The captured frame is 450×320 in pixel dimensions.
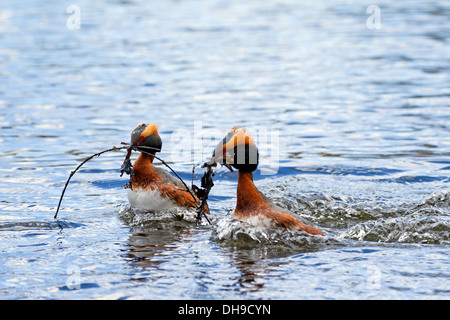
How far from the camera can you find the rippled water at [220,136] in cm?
731

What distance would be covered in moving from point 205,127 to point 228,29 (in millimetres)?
17208

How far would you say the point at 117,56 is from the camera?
25578 millimetres

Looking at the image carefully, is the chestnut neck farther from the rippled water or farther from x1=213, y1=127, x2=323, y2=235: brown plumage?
the rippled water

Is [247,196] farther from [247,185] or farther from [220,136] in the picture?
[220,136]

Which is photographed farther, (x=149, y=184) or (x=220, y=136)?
(x=220, y=136)

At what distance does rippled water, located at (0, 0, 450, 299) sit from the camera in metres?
7.31

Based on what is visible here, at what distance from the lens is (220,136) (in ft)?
49.4

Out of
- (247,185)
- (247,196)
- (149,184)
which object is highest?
(247,185)

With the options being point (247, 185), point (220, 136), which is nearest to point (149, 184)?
point (247, 185)

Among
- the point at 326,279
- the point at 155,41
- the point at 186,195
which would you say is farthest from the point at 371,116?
the point at 155,41

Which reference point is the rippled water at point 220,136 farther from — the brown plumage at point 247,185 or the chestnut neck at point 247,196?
the chestnut neck at point 247,196

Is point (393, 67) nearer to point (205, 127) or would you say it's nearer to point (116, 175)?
point (205, 127)

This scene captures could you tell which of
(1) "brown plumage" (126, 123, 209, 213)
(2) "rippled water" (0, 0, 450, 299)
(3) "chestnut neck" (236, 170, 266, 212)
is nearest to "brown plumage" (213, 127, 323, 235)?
(3) "chestnut neck" (236, 170, 266, 212)

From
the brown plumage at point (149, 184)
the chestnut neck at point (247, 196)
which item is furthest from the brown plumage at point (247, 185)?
the brown plumage at point (149, 184)
